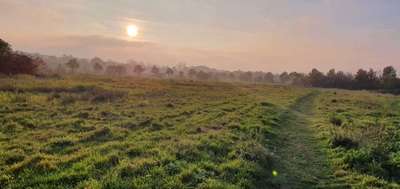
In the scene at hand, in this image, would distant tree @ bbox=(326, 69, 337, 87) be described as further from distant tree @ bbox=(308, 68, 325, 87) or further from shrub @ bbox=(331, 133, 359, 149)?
shrub @ bbox=(331, 133, 359, 149)

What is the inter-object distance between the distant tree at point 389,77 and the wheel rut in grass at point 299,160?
4033 inches

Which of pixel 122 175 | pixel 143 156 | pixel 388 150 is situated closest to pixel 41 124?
pixel 143 156

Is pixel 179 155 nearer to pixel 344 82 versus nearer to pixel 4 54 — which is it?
pixel 4 54

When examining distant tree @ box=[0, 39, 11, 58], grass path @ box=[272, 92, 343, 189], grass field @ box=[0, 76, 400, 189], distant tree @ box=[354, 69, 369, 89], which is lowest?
grass path @ box=[272, 92, 343, 189]

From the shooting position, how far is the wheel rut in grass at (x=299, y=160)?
38.9 feet

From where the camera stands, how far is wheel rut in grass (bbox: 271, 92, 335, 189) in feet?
38.9

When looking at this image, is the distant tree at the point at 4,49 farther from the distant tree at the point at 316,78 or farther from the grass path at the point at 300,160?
the distant tree at the point at 316,78

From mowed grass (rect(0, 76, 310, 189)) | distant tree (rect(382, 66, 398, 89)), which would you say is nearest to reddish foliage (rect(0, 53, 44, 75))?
mowed grass (rect(0, 76, 310, 189))

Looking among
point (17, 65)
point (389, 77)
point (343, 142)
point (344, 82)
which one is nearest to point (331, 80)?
point (344, 82)

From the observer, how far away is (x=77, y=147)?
46.3 feet

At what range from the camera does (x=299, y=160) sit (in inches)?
577

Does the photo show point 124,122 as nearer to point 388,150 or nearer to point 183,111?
point 183,111

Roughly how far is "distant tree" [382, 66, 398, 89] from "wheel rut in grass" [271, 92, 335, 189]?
102 m

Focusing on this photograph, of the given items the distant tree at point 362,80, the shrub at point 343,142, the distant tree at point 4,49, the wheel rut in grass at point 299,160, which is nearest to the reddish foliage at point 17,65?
the distant tree at point 4,49
